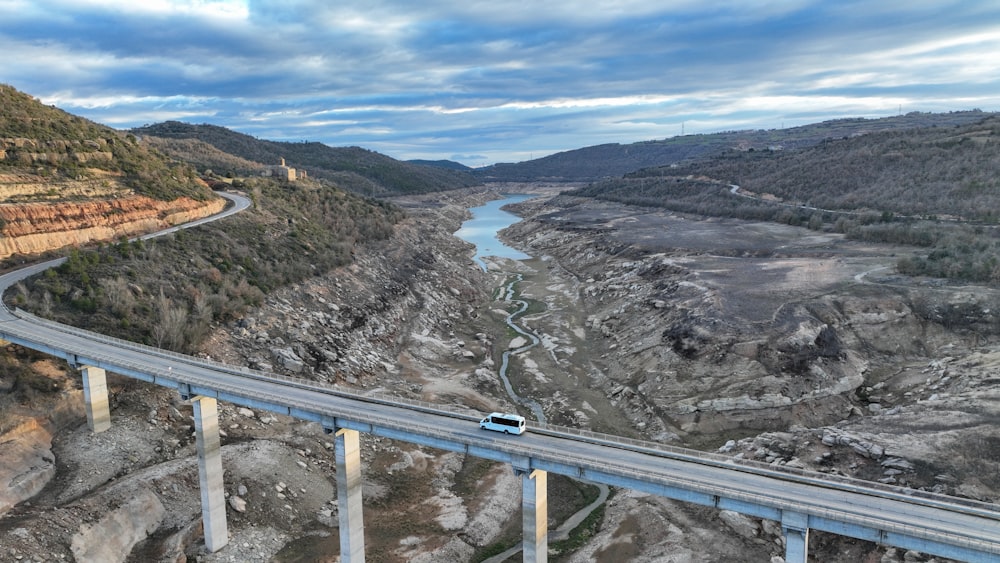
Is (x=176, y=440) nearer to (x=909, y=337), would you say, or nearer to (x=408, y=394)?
(x=408, y=394)

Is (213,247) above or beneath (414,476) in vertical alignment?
above

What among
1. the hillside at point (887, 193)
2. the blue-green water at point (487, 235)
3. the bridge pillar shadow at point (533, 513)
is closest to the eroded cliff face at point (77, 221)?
the bridge pillar shadow at point (533, 513)

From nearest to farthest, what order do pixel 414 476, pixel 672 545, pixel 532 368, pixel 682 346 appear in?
pixel 672 545 < pixel 414 476 < pixel 682 346 < pixel 532 368

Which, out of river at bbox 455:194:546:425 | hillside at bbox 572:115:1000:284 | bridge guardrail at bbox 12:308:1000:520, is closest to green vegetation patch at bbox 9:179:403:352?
bridge guardrail at bbox 12:308:1000:520

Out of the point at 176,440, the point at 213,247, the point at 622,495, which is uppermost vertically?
the point at 213,247

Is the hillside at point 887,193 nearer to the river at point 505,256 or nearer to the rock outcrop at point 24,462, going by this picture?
the river at point 505,256

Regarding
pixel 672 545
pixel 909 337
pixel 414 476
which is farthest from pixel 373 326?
pixel 909 337

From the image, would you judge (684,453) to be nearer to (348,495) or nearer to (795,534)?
(795,534)
